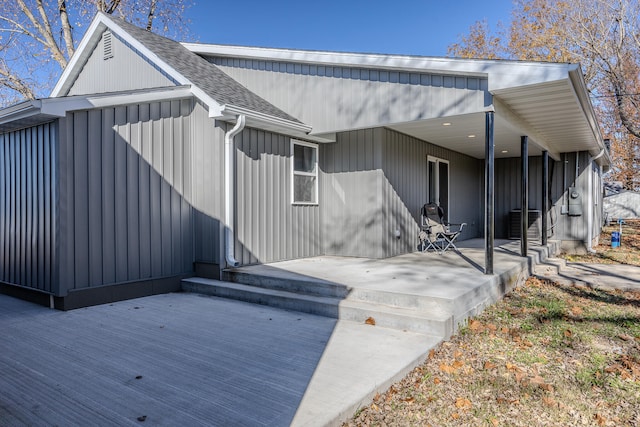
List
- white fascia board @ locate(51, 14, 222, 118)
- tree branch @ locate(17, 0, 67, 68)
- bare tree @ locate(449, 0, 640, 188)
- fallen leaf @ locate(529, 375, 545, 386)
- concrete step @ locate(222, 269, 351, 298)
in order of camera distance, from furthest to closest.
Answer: bare tree @ locate(449, 0, 640, 188) → tree branch @ locate(17, 0, 67, 68) → white fascia board @ locate(51, 14, 222, 118) → concrete step @ locate(222, 269, 351, 298) → fallen leaf @ locate(529, 375, 545, 386)

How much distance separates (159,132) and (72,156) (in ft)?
3.96

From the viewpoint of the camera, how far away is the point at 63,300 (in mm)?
4625

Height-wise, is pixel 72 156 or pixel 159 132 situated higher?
pixel 159 132

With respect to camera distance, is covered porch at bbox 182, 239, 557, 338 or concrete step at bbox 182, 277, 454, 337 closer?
concrete step at bbox 182, 277, 454, 337

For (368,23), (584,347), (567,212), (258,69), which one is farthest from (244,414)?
(368,23)

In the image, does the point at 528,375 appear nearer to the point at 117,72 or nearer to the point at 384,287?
the point at 384,287

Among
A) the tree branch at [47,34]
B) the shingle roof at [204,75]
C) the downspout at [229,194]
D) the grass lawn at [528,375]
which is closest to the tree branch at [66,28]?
the tree branch at [47,34]

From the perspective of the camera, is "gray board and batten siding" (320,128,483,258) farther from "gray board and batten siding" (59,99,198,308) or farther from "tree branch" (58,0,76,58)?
"tree branch" (58,0,76,58)

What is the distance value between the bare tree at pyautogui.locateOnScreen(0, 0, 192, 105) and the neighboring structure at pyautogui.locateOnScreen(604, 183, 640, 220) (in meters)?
25.1

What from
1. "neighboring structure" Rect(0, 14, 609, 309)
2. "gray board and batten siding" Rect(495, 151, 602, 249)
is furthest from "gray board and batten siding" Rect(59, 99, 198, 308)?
"gray board and batten siding" Rect(495, 151, 602, 249)

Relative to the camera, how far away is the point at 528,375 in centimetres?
289

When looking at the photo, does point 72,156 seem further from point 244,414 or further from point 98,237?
point 244,414

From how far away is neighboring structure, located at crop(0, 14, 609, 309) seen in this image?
4797 millimetres

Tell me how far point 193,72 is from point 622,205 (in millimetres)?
25125
